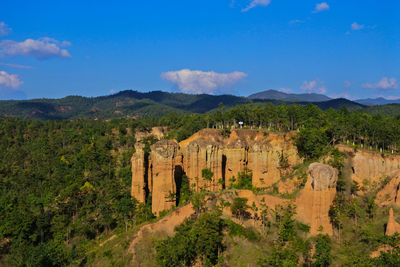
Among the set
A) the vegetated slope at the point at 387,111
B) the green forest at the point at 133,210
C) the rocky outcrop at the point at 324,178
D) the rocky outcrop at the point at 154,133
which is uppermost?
the vegetated slope at the point at 387,111

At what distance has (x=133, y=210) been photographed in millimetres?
48281

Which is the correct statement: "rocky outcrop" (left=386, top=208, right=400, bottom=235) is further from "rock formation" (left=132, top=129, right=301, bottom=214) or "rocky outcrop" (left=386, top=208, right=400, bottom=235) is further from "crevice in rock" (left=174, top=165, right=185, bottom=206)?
"crevice in rock" (left=174, top=165, right=185, bottom=206)

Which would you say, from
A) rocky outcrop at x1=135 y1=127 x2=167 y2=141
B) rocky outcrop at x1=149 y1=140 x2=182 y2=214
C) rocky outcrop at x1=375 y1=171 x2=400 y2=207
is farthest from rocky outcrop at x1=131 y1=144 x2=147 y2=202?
rocky outcrop at x1=135 y1=127 x2=167 y2=141

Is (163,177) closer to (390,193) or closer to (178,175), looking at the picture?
(178,175)

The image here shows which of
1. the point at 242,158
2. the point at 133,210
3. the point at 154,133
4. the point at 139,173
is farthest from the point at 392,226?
the point at 154,133

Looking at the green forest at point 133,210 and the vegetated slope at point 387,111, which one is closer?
the green forest at point 133,210

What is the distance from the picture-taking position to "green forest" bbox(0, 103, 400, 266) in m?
32.2

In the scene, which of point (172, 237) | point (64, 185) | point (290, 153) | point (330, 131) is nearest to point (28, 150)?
point (64, 185)

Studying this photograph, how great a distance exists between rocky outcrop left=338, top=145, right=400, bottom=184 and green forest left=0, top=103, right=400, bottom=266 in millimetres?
2185

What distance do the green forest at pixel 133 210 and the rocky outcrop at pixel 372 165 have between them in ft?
7.17

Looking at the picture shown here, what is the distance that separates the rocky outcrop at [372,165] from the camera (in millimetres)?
42406

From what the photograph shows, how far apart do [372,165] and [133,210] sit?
35.5 m

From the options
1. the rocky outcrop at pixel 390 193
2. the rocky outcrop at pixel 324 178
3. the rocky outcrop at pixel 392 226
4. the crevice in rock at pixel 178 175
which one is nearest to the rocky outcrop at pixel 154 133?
the crevice in rock at pixel 178 175

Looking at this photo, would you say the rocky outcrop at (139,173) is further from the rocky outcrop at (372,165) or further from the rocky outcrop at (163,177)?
the rocky outcrop at (372,165)
